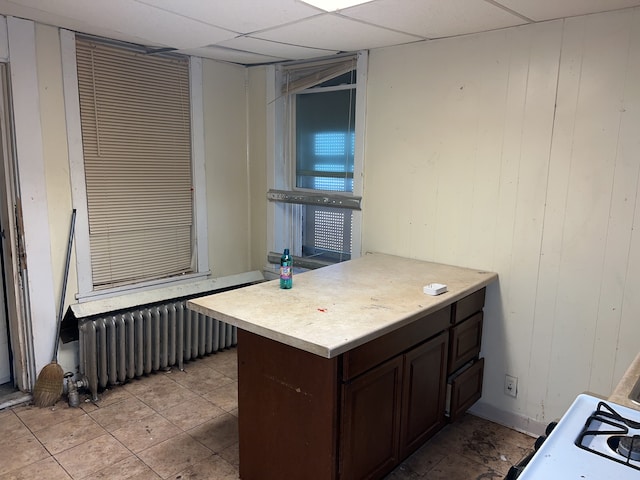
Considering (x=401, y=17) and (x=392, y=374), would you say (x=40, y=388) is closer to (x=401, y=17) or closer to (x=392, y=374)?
(x=392, y=374)

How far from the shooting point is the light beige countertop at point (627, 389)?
53.3 inches

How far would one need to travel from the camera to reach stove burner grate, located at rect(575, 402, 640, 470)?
1118 mm

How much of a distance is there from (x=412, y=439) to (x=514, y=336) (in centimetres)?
91

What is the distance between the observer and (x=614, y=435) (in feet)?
3.93

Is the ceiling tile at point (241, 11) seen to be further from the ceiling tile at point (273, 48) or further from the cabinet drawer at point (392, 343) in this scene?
the cabinet drawer at point (392, 343)

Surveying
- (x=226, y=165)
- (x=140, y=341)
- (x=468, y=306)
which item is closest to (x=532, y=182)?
(x=468, y=306)

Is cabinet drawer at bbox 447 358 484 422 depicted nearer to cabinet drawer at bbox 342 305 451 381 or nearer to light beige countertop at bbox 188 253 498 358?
cabinet drawer at bbox 342 305 451 381

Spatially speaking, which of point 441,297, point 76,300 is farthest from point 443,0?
point 76,300

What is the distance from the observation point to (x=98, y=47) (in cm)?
299

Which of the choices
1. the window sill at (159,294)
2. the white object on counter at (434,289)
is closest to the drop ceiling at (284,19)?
the white object on counter at (434,289)

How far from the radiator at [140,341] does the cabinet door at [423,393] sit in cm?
186

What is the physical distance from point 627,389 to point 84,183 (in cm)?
305

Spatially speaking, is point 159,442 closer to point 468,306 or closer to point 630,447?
point 468,306

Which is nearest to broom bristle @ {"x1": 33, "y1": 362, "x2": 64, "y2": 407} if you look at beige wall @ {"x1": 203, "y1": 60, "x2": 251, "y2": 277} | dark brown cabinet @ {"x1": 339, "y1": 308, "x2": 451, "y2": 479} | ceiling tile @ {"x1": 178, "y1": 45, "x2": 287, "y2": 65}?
beige wall @ {"x1": 203, "y1": 60, "x2": 251, "y2": 277}
